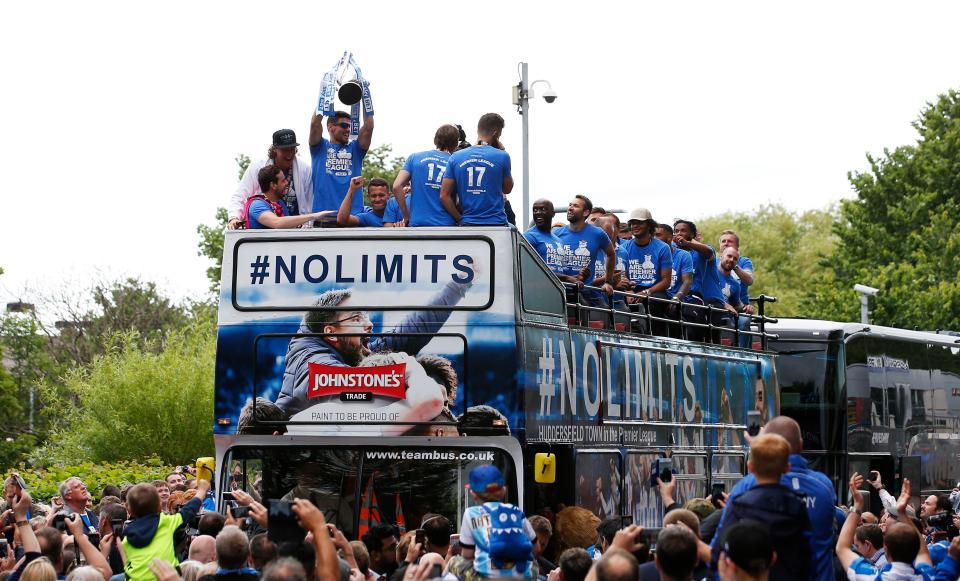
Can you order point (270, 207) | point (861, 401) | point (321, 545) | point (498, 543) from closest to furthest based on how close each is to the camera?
point (321, 545) → point (498, 543) → point (270, 207) → point (861, 401)

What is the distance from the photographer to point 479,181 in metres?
12.4

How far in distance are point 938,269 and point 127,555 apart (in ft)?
152

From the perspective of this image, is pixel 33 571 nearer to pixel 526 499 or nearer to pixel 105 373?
pixel 526 499

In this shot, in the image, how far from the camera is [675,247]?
17.2 metres

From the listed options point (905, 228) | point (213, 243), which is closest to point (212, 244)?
point (213, 243)

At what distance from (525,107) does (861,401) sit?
774 cm

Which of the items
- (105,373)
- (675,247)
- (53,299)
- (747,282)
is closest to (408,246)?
(675,247)

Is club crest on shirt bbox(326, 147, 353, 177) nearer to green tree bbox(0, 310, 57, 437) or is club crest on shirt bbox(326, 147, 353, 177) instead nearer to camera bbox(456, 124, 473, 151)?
camera bbox(456, 124, 473, 151)

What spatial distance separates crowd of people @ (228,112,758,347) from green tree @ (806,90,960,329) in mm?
35770

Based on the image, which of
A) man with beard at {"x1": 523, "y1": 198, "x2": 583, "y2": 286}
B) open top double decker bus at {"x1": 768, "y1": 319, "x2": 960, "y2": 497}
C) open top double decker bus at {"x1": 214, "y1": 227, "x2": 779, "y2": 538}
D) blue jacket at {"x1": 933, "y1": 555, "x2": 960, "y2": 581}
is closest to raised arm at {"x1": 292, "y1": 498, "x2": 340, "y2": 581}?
blue jacket at {"x1": 933, "y1": 555, "x2": 960, "y2": 581}

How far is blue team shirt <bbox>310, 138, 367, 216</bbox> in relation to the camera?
13.4 metres

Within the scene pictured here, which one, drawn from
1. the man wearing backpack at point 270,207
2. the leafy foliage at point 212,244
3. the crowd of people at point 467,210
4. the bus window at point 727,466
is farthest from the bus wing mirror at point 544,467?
the leafy foliage at point 212,244

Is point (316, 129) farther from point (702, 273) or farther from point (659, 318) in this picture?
point (702, 273)

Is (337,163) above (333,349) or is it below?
above
